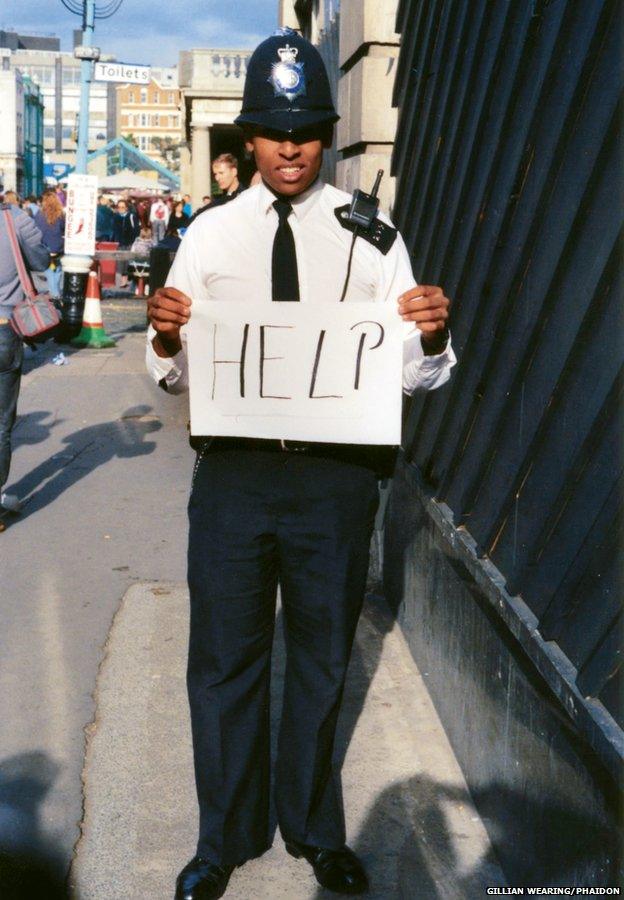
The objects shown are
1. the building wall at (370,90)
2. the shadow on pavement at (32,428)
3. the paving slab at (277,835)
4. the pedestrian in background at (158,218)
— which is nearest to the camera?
the paving slab at (277,835)

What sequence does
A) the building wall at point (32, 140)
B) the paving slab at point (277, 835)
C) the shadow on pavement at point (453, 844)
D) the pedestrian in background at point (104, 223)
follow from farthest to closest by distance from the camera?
the building wall at point (32, 140) → the pedestrian in background at point (104, 223) → the paving slab at point (277, 835) → the shadow on pavement at point (453, 844)

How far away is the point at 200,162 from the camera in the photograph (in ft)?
107

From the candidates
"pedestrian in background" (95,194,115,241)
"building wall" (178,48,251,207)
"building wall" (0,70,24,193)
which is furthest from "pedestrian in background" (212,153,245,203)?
"building wall" (0,70,24,193)

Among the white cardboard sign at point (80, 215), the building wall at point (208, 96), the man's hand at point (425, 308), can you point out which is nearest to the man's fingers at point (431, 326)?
the man's hand at point (425, 308)

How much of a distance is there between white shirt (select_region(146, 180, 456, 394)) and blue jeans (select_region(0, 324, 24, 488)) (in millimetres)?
4224

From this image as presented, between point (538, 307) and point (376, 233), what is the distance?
1.86ft

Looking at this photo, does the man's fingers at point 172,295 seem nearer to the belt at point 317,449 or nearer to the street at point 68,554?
the belt at point 317,449

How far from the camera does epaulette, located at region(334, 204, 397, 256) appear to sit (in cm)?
312

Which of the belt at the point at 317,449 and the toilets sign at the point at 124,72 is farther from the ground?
the belt at the point at 317,449

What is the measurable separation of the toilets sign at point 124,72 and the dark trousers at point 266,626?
14.6 meters

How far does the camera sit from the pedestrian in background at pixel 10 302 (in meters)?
7.10

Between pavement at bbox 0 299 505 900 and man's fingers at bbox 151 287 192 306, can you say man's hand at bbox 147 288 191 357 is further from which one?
pavement at bbox 0 299 505 900

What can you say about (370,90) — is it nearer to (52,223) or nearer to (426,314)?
(426,314)

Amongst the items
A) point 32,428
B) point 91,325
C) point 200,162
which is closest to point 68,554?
point 32,428
